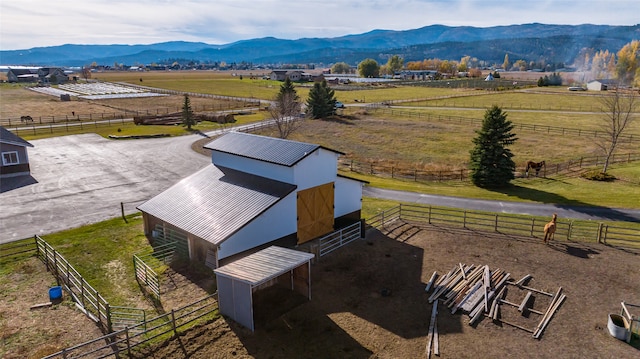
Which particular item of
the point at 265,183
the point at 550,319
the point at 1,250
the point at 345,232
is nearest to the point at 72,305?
the point at 1,250

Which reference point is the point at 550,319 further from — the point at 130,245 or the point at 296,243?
the point at 130,245

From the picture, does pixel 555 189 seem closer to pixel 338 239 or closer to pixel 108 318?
pixel 338 239

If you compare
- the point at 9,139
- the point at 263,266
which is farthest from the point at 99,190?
the point at 263,266

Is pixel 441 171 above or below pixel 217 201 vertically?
below

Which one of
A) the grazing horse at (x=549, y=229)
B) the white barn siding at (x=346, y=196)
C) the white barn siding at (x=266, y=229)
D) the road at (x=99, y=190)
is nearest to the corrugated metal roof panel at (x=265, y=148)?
the white barn siding at (x=266, y=229)

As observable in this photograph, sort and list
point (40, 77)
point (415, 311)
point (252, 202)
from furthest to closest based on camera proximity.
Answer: point (40, 77)
point (252, 202)
point (415, 311)

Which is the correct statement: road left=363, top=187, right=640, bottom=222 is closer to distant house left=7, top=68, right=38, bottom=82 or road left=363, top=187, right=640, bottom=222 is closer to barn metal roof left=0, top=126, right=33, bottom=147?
barn metal roof left=0, top=126, right=33, bottom=147

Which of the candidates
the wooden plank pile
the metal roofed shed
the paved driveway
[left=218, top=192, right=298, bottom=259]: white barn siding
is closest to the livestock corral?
the wooden plank pile
